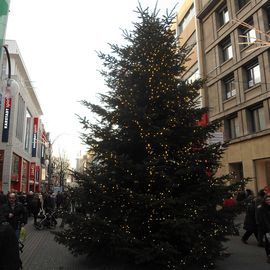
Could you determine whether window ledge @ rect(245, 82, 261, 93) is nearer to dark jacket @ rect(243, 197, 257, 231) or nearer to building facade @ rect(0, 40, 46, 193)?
dark jacket @ rect(243, 197, 257, 231)

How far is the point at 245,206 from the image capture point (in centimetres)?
893

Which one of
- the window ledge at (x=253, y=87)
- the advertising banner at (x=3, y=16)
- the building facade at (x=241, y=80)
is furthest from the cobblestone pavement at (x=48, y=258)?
the window ledge at (x=253, y=87)

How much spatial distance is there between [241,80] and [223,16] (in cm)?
724

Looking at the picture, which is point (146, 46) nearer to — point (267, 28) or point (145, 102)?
point (145, 102)

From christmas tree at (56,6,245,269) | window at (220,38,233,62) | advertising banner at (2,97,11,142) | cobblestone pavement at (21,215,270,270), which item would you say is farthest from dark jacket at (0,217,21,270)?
advertising banner at (2,97,11,142)

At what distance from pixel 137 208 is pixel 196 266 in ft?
6.64

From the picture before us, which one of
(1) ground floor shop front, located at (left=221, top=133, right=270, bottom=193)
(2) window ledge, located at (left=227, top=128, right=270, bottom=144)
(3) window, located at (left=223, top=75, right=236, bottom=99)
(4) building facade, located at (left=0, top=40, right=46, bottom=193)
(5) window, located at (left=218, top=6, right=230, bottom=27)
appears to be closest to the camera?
(2) window ledge, located at (left=227, top=128, right=270, bottom=144)

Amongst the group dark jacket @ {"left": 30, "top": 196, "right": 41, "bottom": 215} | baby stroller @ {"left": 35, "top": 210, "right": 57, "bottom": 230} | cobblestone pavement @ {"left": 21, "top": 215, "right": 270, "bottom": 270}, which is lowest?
cobblestone pavement @ {"left": 21, "top": 215, "right": 270, "bottom": 270}

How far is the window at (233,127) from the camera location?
92.2 feet

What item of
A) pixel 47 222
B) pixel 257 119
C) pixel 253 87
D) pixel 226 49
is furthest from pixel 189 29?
pixel 47 222

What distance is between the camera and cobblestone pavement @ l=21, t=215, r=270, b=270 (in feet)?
28.6

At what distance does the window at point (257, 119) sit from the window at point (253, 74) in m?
1.87

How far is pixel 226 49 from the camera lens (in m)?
30.0

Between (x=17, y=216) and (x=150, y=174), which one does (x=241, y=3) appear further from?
(x=17, y=216)
